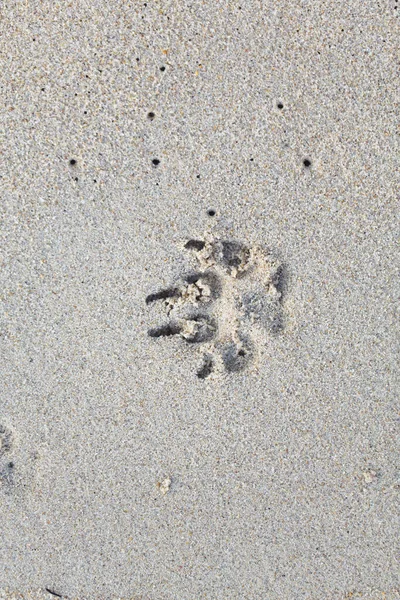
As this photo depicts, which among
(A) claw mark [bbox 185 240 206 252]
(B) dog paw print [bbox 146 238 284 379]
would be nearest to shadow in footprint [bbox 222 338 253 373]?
(B) dog paw print [bbox 146 238 284 379]

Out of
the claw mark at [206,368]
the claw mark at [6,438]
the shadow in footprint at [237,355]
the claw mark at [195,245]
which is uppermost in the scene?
the claw mark at [195,245]

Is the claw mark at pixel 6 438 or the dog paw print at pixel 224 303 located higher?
the dog paw print at pixel 224 303

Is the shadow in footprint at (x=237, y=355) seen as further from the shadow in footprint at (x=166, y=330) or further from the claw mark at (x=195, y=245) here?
the claw mark at (x=195, y=245)

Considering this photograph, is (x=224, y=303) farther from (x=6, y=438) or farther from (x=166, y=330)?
(x=6, y=438)

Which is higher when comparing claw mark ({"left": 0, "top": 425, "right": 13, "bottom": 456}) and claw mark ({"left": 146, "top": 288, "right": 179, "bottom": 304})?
claw mark ({"left": 146, "top": 288, "right": 179, "bottom": 304})

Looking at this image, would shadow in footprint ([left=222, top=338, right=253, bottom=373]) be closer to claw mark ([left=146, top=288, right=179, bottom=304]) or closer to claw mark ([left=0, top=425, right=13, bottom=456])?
claw mark ([left=146, top=288, right=179, bottom=304])

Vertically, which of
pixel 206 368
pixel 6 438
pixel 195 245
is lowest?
pixel 6 438

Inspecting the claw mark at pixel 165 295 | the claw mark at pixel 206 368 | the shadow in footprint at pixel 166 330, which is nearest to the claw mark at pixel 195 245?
the claw mark at pixel 165 295

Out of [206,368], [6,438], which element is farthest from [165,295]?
[6,438]
